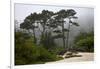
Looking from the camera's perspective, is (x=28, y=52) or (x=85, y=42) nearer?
(x=28, y=52)

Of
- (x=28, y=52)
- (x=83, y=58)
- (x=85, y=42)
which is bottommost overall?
(x=83, y=58)

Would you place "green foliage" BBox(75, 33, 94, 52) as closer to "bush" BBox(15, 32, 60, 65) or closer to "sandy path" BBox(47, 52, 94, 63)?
"sandy path" BBox(47, 52, 94, 63)

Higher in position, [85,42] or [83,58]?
[85,42]

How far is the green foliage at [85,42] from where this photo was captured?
2.26 metres

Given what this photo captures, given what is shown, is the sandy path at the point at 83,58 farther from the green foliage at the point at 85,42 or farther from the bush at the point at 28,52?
the bush at the point at 28,52

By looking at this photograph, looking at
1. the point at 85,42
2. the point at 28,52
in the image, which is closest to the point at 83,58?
the point at 85,42

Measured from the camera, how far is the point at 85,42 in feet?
7.54

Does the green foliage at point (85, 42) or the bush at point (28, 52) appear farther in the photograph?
the green foliage at point (85, 42)

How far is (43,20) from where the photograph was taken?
212 cm

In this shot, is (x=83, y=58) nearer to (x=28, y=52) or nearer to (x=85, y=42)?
(x=85, y=42)

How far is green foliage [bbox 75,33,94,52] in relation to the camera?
88.8 inches

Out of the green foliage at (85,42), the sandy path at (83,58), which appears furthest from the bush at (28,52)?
the green foliage at (85,42)
